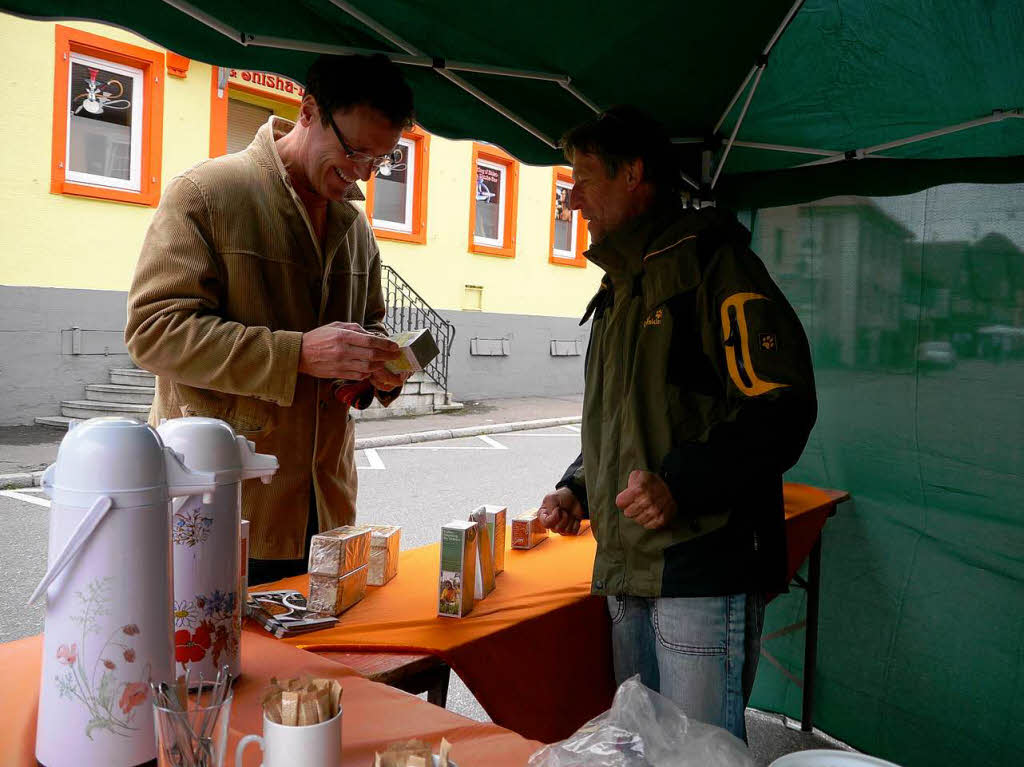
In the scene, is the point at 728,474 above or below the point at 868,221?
below

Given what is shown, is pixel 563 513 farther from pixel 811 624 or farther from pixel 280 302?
pixel 811 624

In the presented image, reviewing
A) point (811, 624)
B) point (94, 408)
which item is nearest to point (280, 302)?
point (811, 624)

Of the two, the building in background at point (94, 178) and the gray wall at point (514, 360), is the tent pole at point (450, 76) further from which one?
the gray wall at point (514, 360)

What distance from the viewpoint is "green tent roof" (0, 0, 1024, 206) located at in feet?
7.24

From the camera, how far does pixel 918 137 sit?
2.89 meters

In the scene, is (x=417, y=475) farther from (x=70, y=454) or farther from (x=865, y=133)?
(x=70, y=454)

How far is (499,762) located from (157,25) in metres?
2.05

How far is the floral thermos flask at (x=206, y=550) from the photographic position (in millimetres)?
1138

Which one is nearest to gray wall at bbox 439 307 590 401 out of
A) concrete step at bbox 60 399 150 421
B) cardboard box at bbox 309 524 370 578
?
concrete step at bbox 60 399 150 421

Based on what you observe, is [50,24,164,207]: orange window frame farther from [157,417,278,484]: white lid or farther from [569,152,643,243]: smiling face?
[157,417,278,484]: white lid

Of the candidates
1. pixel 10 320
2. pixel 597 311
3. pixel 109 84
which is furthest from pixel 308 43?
pixel 109 84

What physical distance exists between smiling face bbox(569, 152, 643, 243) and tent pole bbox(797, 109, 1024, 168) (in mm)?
1460

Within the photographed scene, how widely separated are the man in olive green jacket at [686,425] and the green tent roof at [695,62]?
1.98ft

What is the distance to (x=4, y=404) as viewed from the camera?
9.41 m
